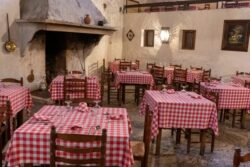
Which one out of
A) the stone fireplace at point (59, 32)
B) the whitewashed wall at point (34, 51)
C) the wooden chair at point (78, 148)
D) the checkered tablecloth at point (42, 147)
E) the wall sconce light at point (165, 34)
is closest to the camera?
the wooden chair at point (78, 148)

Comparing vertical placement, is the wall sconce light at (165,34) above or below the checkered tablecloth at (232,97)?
above

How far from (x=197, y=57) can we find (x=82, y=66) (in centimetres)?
427

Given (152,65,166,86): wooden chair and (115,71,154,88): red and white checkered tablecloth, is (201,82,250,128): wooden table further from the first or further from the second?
(152,65,166,86): wooden chair

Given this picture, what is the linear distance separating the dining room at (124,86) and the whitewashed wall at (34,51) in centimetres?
3

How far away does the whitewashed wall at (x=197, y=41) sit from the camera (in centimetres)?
905

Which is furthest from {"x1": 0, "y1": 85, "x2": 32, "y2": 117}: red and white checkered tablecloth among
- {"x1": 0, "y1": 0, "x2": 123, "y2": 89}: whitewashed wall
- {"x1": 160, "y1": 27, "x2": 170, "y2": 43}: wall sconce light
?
{"x1": 160, "y1": 27, "x2": 170, "y2": 43}: wall sconce light

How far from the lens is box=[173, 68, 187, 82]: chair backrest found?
805 cm

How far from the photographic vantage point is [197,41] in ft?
32.7

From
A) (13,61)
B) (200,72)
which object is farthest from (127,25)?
(13,61)

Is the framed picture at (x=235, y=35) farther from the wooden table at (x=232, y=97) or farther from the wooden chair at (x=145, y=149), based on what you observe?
the wooden chair at (x=145, y=149)

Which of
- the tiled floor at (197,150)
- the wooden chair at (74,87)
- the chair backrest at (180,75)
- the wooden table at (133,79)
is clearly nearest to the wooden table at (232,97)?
the tiled floor at (197,150)

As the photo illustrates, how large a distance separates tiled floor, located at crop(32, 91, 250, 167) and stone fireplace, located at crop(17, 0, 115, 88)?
127 inches

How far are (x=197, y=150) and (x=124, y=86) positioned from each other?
3222 mm

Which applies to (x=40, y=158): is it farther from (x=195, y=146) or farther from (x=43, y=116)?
(x=195, y=146)
